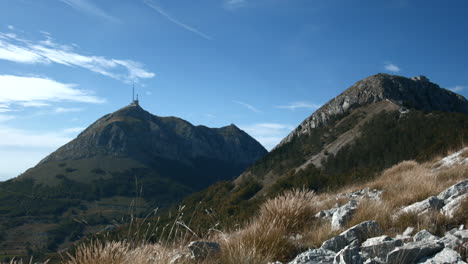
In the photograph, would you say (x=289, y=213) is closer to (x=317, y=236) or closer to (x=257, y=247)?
(x=317, y=236)

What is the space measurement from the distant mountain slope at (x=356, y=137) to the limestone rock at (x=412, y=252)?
38.4m

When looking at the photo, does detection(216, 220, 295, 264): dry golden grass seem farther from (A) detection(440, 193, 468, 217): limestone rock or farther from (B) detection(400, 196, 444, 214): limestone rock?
(A) detection(440, 193, 468, 217): limestone rock

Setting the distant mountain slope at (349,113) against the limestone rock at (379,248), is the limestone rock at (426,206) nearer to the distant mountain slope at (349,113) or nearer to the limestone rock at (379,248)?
the limestone rock at (379,248)

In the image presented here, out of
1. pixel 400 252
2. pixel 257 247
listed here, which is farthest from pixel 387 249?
pixel 257 247

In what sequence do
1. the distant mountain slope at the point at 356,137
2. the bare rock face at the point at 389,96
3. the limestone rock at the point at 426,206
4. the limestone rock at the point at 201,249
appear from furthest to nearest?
the bare rock face at the point at 389,96, the distant mountain slope at the point at 356,137, the limestone rock at the point at 426,206, the limestone rock at the point at 201,249

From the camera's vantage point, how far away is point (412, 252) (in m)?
3.24

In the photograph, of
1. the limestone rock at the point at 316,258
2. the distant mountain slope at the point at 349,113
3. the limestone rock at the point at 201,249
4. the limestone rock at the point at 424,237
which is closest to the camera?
the limestone rock at the point at 316,258

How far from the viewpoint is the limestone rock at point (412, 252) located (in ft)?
10.4

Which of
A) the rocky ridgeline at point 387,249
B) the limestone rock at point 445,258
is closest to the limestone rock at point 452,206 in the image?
the rocky ridgeline at point 387,249

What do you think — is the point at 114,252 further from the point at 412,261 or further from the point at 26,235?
the point at 26,235

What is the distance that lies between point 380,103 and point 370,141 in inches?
1156

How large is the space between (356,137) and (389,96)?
29244mm

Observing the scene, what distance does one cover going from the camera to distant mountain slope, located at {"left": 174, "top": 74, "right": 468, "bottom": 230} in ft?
185

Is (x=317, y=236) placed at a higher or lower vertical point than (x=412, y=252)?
lower
